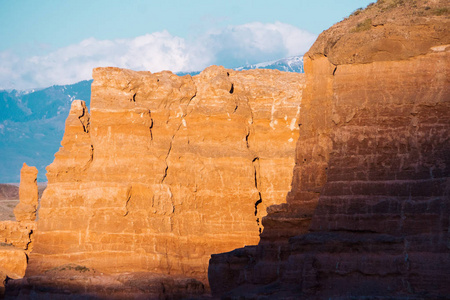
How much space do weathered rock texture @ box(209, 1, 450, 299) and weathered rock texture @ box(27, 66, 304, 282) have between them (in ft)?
59.9

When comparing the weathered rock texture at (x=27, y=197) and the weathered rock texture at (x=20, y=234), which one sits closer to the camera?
the weathered rock texture at (x=20, y=234)

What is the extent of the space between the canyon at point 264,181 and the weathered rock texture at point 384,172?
0.05 m

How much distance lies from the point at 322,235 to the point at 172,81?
27564 mm

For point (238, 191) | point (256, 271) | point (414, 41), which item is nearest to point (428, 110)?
point (414, 41)

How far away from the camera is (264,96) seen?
196 ft

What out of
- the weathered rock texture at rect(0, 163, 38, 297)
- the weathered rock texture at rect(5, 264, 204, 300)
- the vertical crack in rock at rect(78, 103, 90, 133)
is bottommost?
the weathered rock texture at rect(5, 264, 204, 300)

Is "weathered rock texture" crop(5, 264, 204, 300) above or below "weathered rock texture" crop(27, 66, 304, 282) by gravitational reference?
below

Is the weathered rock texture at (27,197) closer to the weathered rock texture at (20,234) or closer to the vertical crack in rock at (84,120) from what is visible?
the weathered rock texture at (20,234)

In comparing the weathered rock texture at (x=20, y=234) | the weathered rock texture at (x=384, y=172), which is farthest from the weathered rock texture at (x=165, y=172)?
the weathered rock texture at (x=384, y=172)

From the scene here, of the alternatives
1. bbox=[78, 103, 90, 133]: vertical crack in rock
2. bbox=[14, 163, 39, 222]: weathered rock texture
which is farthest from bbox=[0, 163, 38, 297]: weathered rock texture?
bbox=[78, 103, 90, 133]: vertical crack in rock

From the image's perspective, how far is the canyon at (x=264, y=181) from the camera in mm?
33031

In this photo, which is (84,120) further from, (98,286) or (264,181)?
(98,286)

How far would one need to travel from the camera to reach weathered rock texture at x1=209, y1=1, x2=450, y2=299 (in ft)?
105

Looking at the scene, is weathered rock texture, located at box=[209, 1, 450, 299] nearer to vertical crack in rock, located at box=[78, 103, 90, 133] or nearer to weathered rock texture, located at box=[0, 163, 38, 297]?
vertical crack in rock, located at box=[78, 103, 90, 133]
